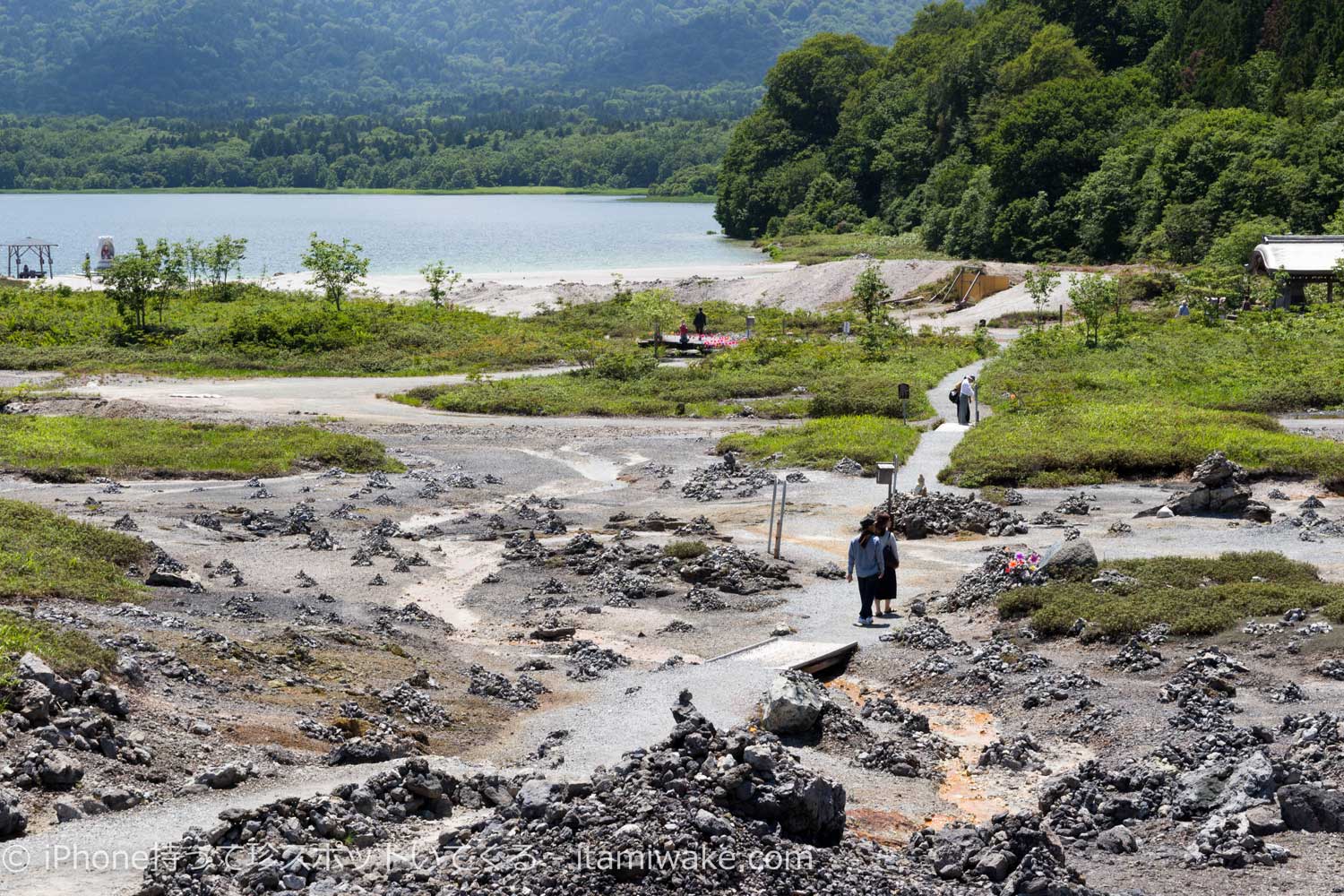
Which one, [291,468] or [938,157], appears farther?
[938,157]

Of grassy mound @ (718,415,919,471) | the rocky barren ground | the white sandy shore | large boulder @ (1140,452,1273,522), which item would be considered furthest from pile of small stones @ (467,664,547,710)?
the white sandy shore

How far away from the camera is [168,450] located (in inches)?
1564

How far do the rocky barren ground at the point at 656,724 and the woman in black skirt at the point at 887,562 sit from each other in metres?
0.62

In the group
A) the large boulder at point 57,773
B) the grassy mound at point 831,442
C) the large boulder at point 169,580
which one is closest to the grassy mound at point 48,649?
the large boulder at point 57,773

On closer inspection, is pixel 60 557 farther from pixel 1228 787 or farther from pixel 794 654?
pixel 1228 787

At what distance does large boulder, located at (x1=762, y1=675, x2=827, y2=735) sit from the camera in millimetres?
17438

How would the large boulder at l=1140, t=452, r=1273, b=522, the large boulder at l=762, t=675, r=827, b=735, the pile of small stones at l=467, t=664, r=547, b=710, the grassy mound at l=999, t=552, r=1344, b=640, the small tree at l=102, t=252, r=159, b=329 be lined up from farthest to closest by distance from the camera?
the small tree at l=102, t=252, r=159, b=329
the large boulder at l=1140, t=452, r=1273, b=522
the grassy mound at l=999, t=552, r=1344, b=640
the pile of small stones at l=467, t=664, r=547, b=710
the large boulder at l=762, t=675, r=827, b=735

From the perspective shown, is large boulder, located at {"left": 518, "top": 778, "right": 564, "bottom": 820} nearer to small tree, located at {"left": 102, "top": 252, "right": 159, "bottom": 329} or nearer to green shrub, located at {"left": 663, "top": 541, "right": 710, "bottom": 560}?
green shrub, located at {"left": 663, "top": 541, "right": 710, "bottom": 560}

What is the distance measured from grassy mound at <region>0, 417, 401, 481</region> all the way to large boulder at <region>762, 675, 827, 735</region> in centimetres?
2281

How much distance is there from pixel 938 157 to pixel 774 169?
2664 centimetres

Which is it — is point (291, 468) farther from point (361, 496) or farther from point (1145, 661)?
point (1145, 661)

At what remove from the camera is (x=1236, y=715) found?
17.2m

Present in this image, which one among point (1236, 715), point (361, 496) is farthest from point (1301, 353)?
point (1236, 715)

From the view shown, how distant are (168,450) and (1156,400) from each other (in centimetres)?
2747
